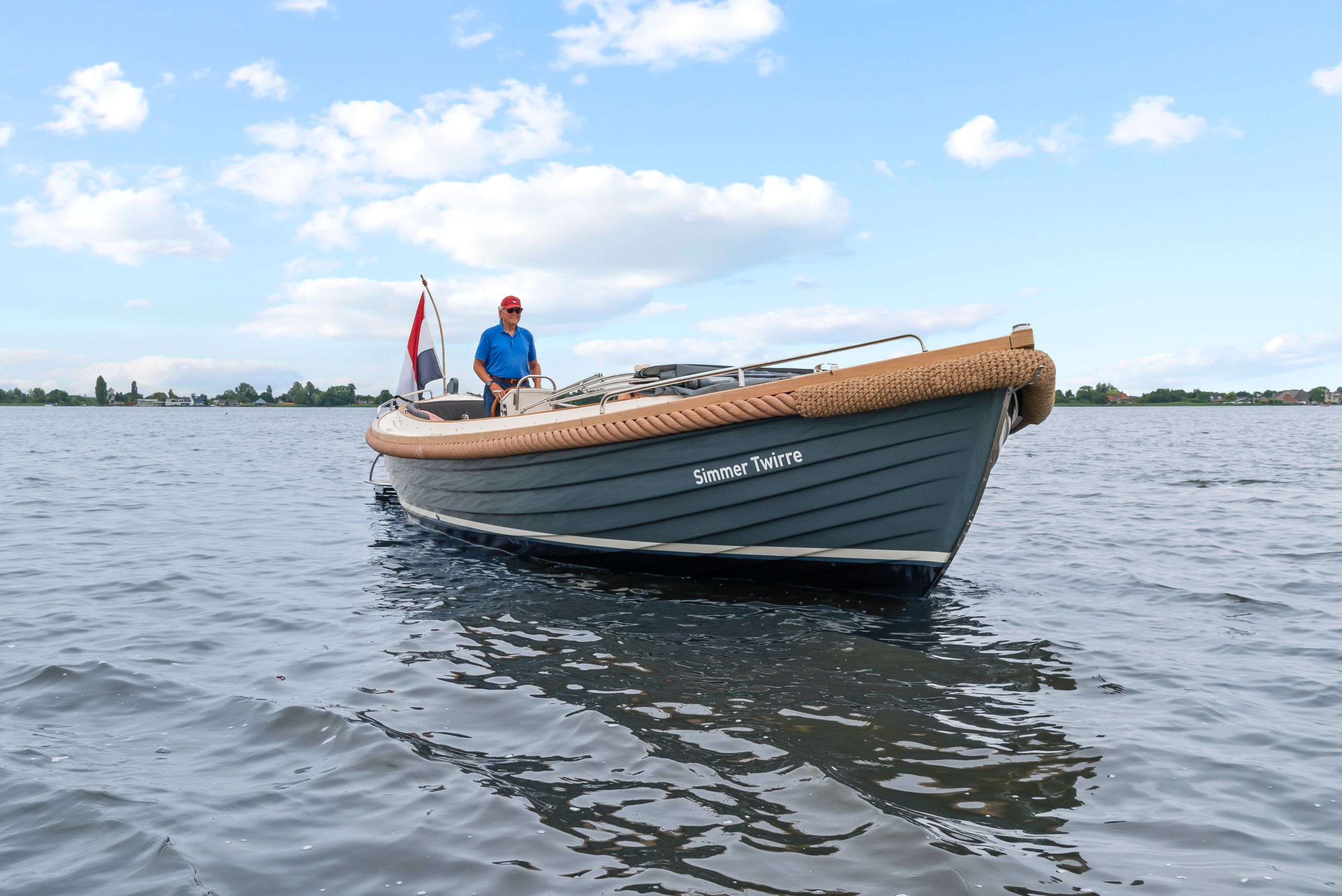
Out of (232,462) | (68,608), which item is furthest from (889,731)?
(232,462)

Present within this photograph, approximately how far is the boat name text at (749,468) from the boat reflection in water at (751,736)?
0.84 metres

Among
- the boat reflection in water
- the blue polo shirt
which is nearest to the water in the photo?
the boat reflection in water

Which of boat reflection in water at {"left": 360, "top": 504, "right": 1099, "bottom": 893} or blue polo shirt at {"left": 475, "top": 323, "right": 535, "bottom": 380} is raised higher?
blue polo shirt at {"left": 475, "top": 323, "right": 535, "bottom": 380}

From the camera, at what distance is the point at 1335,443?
2855cm

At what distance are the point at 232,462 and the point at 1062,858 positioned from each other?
2254 centimetres

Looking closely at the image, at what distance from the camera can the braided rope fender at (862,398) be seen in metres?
4.86

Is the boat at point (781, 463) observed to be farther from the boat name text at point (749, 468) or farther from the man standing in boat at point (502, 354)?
the man standing in boat at point (502, 354)

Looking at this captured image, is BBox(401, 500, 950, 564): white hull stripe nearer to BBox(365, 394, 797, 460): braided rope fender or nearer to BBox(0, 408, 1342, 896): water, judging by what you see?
BBox(0, 408, 1342, 896): water

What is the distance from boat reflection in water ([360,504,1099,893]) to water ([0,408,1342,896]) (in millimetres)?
16

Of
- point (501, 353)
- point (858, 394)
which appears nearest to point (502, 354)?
point (501, 353)

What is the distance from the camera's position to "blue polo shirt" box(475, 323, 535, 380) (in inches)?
324

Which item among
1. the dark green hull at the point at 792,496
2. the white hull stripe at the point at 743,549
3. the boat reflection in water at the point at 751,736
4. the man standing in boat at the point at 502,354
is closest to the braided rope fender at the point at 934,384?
the dark green hull at the point at 792,496

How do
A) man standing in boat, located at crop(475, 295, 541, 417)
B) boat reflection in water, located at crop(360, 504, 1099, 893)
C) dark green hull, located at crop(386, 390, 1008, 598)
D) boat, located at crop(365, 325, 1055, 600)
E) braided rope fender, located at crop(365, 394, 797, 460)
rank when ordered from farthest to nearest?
man standing in boat, located at crop(475, 295, 541, 417), braided rope fender, located at crop(365, 394, 797, 460), dark green hull, located at crop(386, 390, 1008, 598), boat, located at crop(365, 325, 1055, 600), boat reflection in water, located at crop(360, 504, 1099, 893)

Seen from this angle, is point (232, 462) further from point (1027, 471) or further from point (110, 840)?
point (110, 840)
